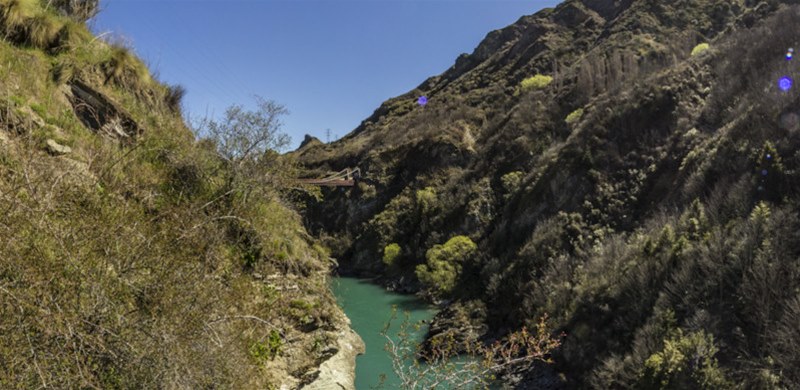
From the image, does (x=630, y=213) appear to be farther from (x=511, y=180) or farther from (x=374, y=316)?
(x=374, y=316)

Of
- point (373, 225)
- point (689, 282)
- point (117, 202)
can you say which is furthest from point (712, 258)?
point (373, 225)

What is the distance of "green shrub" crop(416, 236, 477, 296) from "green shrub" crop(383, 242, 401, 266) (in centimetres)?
1104

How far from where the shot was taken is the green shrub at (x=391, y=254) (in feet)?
173

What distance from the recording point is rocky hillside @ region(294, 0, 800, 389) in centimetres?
1523

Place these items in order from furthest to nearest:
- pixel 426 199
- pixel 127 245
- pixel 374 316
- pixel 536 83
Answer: pixel 536 83 < pixel 426 199 < pixel 374 316 < pixel 127 245

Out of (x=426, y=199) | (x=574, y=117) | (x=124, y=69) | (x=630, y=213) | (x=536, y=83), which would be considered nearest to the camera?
(x=124, y=69)

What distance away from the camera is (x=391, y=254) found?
174 feet

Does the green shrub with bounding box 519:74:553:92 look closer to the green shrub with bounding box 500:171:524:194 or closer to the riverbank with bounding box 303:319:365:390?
the green shrub with bounding box 500:171:524:194

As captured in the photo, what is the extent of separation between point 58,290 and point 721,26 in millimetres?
85139

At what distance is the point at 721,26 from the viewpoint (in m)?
65.6

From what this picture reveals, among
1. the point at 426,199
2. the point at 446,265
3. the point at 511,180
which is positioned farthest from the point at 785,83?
the point at 426,199

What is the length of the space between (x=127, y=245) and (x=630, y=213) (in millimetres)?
29039

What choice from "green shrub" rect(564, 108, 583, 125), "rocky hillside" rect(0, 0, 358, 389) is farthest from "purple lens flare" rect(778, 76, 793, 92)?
"rocky hillside" rect(0, 0, 358, 389)

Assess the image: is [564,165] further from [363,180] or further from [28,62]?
[363,180]
